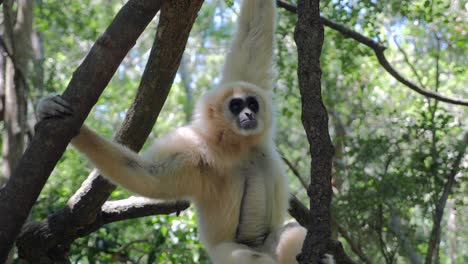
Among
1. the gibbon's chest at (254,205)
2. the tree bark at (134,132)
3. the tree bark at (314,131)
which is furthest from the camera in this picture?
the gibbon's chest at (254,205)

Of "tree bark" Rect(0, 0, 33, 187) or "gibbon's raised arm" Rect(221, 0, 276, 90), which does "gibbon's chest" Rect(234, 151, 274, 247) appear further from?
"tree bark" Rect(0, 0, 33, 187)

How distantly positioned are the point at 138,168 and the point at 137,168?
0.01 meters

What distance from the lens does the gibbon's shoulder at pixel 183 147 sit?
5035 mm

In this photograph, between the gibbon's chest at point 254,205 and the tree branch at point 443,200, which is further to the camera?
the tree branch at point 443,200

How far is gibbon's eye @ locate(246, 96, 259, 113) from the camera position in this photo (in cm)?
556

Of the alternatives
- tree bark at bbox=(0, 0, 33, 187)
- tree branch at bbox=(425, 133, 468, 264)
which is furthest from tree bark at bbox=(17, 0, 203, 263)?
tree branch at bbox=(425, 133, 468, 264)

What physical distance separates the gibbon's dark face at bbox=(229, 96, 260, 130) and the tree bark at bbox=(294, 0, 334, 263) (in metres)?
1.70

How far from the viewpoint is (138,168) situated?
15.4 feet

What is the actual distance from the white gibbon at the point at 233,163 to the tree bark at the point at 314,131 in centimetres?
155

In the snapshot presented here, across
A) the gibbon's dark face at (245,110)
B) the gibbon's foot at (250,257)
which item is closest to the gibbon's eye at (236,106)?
the gibbon's dark face at (245,110)

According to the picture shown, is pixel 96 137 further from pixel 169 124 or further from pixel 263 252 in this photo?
pixel 169 124

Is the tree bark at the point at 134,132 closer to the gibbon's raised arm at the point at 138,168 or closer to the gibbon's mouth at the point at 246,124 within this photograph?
the gibbon's raised arm at the point at 138,168

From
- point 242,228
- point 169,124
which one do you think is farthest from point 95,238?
point 169,124

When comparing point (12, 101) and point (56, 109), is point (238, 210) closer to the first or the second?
point (56, 109)
